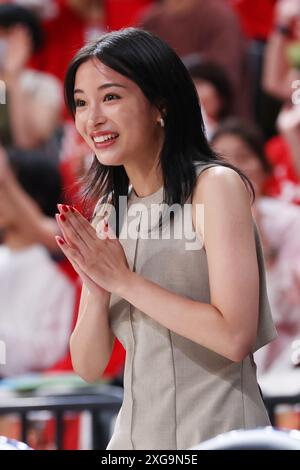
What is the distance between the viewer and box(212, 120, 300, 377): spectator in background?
322 centimetres

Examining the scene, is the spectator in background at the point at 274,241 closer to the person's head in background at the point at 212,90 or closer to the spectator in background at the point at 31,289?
the person's head in background at the point at 212,90

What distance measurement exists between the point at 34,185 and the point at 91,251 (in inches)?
89.0

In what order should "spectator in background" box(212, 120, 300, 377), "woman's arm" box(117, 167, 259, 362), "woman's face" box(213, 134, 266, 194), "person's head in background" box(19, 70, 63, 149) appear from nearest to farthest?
1. "woman's arm" box(117, 167, 259, 362)
2. "spectator in background" box(212, 120, 300, 377)
3. "woman's face" box(213, 134, 266, 194)
4. "person's head in background" box(19, 70, 63, 149)

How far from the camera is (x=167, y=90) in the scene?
1.62 meters

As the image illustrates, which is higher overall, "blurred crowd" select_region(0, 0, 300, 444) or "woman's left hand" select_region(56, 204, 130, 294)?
"blurred crowd" select_region(0, 0, 300, 444)

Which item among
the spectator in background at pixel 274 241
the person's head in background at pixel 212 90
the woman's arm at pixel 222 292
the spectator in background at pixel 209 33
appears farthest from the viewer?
the spectator in background at pixel 209 33

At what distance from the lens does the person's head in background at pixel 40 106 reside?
4480mm

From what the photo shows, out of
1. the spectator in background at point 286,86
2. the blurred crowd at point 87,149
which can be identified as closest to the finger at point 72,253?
the blurred crowd at point 87,149

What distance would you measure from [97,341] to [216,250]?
29 cm

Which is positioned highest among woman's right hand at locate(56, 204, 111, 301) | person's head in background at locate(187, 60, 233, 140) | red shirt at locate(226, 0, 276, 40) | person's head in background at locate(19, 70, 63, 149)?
red shirt at locate(226, 0, 276, 40)

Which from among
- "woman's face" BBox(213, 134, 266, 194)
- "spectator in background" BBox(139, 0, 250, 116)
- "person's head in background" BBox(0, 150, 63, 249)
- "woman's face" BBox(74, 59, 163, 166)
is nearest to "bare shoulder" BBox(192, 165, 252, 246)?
"woman's face" BBox(74, 59, 163, 166)

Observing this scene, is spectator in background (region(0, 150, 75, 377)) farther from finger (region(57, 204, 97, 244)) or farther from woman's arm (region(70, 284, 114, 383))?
finger (region(57, 204, 97, 244))

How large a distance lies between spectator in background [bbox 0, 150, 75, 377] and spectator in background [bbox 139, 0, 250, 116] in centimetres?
88

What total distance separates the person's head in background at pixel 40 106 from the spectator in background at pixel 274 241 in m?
1.13
